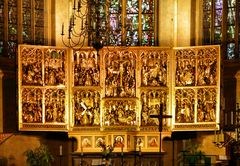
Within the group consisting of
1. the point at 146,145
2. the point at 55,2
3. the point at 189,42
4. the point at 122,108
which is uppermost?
the point at 55,2

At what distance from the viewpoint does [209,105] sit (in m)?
16.8

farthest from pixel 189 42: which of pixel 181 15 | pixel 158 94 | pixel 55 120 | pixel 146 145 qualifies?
pixel 55 120

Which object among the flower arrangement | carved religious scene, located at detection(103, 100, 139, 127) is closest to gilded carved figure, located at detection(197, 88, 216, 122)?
carved religious scene, located at detection(103, 100, 139, 127)

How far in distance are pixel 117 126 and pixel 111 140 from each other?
429mm

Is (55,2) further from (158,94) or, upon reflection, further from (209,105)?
(209,105)

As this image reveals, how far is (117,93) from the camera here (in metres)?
17.2

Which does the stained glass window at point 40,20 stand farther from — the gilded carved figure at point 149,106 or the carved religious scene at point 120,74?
the gilded carved figure at point 149,106

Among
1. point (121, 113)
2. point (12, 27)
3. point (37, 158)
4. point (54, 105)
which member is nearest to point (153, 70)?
point (121, 113)

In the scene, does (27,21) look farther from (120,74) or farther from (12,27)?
(120,74)

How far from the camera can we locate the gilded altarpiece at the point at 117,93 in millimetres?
16875

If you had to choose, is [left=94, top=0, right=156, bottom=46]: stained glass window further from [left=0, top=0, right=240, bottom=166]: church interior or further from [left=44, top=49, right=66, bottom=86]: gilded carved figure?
[left=44, top=49, right=66, bottom=86]: gilded carved figure

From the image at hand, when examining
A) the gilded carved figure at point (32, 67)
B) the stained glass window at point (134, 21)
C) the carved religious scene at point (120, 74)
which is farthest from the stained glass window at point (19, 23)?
the carved religious scene at point (120, 74)

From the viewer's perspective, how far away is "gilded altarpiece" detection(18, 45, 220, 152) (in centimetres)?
1688

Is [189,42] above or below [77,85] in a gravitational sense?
above
